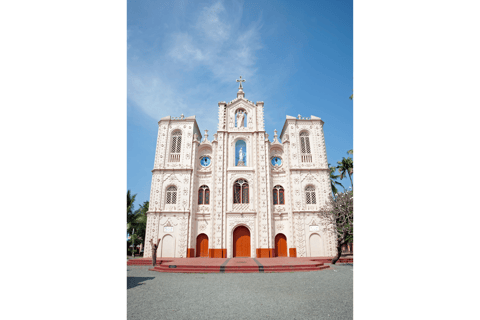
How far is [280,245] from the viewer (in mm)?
20859

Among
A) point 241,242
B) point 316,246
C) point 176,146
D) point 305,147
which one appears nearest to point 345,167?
point 305,147

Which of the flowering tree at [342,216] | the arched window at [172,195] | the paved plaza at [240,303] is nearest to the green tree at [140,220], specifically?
the arched window at [172,195]

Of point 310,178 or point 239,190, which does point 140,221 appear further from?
point 310,178

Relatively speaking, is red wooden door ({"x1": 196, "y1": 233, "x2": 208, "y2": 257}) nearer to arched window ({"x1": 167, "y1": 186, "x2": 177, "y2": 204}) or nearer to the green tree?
arched window ({"x1": 167, "y1": 186, "x2": 177, "y2": 204})

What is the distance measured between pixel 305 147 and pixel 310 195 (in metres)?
4.71

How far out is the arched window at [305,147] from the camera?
22.8 meters

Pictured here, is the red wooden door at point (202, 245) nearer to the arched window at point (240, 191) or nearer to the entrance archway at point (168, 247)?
the entrance archway at point (168, 247)

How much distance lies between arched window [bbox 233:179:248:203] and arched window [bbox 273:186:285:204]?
2.75 metres

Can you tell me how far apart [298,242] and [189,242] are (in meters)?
9.27

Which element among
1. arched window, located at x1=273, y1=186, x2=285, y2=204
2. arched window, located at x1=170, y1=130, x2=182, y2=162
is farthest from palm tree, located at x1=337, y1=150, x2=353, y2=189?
arched window, located at x1=170, y1=130, x2=182, y2=162

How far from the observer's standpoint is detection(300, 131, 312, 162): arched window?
22812 millimetres

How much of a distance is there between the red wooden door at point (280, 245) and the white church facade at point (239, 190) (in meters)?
0.08

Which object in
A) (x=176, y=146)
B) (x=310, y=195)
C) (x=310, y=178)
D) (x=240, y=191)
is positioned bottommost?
(x=310, y=195)

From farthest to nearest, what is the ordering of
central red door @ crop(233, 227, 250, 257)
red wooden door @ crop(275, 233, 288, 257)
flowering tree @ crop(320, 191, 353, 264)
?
1. red wooden door @ crop(275, 233, 288, 257)
2. central red door @ crop(233, 227, 250, 257)
3. flowering tree @ crop(320, 191, 353, 264)
